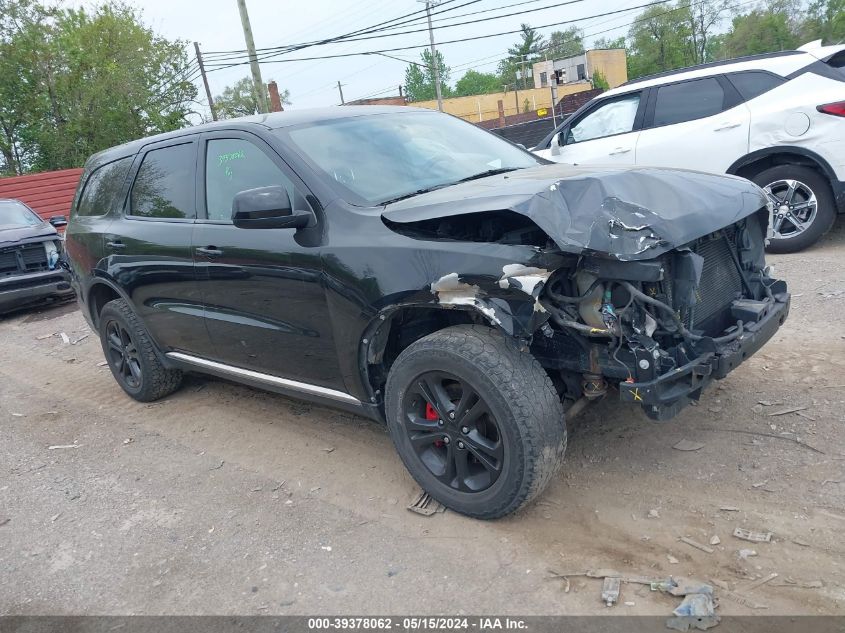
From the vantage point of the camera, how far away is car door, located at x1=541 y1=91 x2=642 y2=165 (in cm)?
754

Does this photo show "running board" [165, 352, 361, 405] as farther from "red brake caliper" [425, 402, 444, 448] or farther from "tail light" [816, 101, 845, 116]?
"tail light" [816, 101, 845, 116]

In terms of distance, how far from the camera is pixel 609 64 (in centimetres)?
6241

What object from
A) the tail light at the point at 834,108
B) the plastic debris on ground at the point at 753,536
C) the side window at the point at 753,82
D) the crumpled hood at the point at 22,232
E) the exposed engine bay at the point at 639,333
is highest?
the side window at the point at 753,82

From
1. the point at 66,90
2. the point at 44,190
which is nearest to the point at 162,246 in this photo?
the point at 44,190

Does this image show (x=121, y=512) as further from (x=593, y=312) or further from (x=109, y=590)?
(x=593, y=312)

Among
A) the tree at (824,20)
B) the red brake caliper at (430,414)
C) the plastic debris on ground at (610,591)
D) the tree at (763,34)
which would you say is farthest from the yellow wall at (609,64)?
the plastic debris on ground at (610,591)

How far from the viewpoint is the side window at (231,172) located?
3.71 metres

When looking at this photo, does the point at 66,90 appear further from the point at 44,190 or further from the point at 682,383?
the point at 682,383

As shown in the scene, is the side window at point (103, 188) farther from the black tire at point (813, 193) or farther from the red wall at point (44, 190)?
the red wall at point (44, 190)

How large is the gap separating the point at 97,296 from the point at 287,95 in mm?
77846

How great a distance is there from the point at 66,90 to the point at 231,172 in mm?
24194

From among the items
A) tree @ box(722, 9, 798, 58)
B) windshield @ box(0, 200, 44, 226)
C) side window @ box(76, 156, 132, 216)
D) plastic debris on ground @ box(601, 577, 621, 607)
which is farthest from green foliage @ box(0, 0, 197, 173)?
tree @ box(722, 9, 798, 58)

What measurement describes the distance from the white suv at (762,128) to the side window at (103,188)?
3342 millimetres

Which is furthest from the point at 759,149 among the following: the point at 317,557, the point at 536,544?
the point at 317,557
